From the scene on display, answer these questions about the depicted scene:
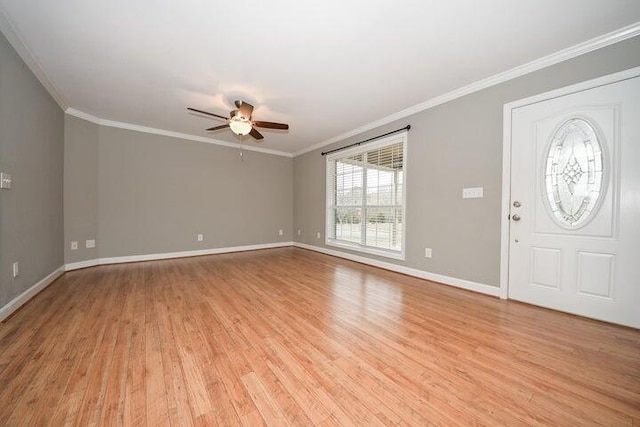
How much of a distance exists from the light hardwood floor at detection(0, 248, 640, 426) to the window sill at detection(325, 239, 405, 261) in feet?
3.42

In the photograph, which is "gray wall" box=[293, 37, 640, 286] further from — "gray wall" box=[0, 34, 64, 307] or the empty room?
"gray wall" box=[0, 34, 64, 307]

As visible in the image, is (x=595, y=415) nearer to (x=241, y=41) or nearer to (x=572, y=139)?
(x=572, y=139)

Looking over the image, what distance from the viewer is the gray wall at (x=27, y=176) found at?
2164mm

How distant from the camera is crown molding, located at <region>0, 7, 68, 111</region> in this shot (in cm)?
200

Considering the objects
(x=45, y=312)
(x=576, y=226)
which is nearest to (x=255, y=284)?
(x=45, y=312)

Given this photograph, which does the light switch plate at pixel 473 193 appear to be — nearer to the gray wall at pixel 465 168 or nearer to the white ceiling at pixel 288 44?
the gray wall at pixel 465 168

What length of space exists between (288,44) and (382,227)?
122 inches

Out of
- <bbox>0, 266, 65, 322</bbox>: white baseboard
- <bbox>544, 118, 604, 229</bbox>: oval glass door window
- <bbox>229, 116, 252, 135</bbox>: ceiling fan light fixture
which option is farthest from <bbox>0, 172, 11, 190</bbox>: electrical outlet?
<bbox>544, 118, 604, 229</bbox>: oval glass door window

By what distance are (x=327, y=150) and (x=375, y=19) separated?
136 inches

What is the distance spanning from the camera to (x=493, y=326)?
2.10 meters

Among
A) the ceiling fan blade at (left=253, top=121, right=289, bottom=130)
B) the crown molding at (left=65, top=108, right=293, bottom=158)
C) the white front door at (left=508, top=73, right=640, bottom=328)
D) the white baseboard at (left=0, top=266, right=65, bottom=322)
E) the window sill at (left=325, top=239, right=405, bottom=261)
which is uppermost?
the crown molding at (left=65, top=108, right=293, bottom=158)

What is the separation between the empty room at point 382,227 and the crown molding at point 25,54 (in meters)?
0.03

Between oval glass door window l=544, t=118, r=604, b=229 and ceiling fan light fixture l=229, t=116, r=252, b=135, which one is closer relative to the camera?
oval glass door window l=544, t=118, r=604, b=229

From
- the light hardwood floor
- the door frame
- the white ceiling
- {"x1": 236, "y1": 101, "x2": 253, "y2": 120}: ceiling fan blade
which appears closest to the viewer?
the light hardwood floor
